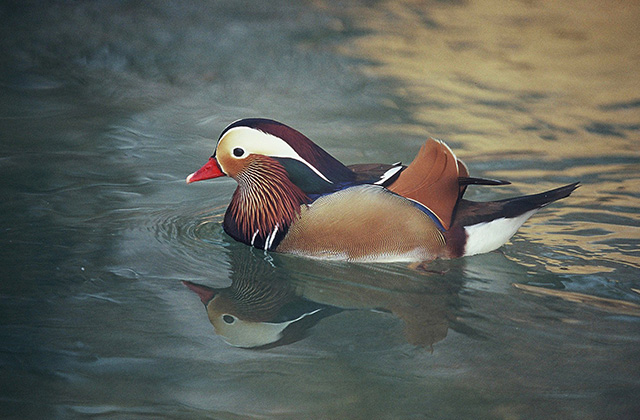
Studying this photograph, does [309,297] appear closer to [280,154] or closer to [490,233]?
[280,154]

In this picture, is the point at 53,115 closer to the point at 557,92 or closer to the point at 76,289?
the point at 76,289

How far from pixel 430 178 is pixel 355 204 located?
0.42m

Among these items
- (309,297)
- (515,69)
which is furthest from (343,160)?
(515,69)

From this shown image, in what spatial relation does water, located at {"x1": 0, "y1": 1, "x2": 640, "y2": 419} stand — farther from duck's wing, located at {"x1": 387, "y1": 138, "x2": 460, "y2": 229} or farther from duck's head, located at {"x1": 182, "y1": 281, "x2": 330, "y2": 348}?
duck's wing, located at {"x1": 387, "y1": 138, "x2": 460, "y2": 229}

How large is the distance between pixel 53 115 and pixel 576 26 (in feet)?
20.0

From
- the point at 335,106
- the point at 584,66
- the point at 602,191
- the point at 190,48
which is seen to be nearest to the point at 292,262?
the point at 602,191

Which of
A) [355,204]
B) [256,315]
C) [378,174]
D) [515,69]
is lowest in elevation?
[256,315]

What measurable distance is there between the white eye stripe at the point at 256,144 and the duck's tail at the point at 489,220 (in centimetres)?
76

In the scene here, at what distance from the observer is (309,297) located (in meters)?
3.84

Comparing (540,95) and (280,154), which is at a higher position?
(540,95)

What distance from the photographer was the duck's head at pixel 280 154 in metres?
4.15

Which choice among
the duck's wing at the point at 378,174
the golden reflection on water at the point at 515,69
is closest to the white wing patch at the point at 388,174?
the duck's wing at the point at 378,174

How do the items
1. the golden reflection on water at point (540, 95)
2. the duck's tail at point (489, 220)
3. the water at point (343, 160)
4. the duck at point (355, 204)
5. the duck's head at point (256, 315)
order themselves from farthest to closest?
the golden reflection on water at point (540, 95), the duck's tail at point (489, 220), the duck at point (355, 204), the duck's head at point (256, 315), the water at point (343, 160)

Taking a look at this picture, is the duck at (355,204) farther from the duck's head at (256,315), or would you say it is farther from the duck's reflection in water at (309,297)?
the duck's head at (256,315)
